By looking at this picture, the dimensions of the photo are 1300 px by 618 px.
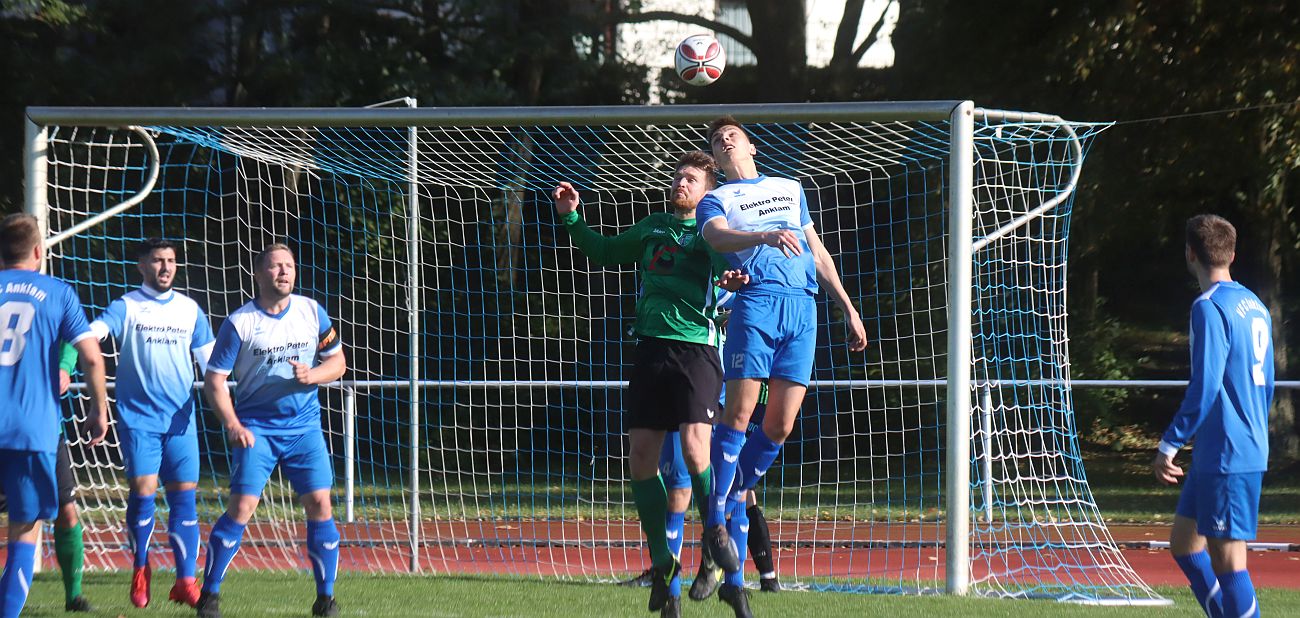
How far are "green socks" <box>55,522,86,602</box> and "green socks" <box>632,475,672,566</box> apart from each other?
8.91 feet

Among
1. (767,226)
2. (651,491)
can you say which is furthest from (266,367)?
(767,226)

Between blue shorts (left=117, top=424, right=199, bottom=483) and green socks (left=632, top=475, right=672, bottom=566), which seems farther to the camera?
blue shorts (left=117, top=424, right=199, bottom=483)

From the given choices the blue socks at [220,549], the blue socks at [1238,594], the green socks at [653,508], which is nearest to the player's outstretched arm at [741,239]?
the green socks at [653,508]

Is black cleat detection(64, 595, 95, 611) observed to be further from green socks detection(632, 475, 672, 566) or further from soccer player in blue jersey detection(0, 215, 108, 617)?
green socks detection(632, 475, 672, 566)

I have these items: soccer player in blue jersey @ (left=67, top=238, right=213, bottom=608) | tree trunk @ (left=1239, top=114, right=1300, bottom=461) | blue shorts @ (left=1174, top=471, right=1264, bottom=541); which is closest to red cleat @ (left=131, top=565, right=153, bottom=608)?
soccer player in blue jersey @ (left=67, top=238, right=213, bottom=608)

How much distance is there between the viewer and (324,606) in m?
6.16

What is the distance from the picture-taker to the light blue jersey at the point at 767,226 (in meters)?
5.92

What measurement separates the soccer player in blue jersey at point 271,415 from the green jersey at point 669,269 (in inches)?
53.7

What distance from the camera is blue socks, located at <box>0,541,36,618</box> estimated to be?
17.0 ft

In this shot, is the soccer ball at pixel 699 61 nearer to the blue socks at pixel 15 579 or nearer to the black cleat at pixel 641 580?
the black cleat at pixel 641 580

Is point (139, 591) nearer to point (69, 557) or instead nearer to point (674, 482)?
point (69, 557)

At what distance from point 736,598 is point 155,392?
326 cm

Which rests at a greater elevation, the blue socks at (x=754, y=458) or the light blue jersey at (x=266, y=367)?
the light blue jersey at (x=266, y=367)

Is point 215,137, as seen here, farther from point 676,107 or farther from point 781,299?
point 781,299
